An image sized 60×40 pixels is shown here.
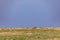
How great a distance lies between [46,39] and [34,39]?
1983mm

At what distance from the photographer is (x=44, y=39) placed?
32.1m

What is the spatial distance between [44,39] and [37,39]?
3.89ft

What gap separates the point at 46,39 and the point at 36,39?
66.0 inches

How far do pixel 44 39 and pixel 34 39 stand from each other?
66.3 inches

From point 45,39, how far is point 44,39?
163 millimetres

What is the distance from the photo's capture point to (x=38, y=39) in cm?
3166

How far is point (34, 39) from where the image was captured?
3167 centimetres

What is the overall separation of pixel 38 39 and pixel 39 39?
219 mm

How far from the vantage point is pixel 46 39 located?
3203cm

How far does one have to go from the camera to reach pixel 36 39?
31641 mm

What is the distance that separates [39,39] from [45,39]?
102 centimetres

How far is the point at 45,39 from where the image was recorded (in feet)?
105

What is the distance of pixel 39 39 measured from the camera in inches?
1252

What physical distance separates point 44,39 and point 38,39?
1085mm
